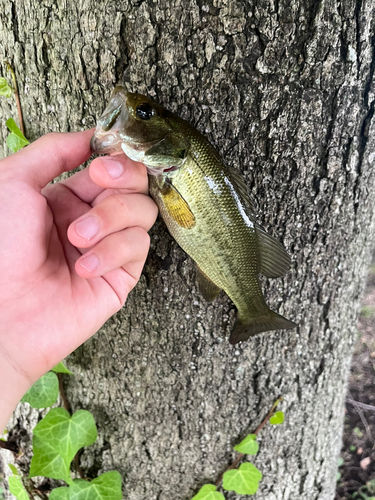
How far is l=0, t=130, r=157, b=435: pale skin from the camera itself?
1.09 m

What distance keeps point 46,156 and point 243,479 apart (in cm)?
172

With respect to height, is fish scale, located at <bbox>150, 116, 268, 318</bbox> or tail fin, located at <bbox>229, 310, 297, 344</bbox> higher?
fish scale, located at <bbox>150, 116, 268, 318</bbox>

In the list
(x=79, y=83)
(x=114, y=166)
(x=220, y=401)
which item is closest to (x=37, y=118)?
(x=79, y=83)

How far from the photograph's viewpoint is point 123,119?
1.04 meters

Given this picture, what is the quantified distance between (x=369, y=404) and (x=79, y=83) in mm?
3879

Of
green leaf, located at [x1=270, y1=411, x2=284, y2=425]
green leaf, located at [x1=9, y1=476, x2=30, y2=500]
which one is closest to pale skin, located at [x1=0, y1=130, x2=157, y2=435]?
green leaf, located at [x1=9, y1=476, x2=30, y2=500]

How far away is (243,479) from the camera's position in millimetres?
1739

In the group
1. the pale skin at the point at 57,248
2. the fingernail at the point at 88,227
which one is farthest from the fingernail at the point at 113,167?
the fingernail at the point at 88,227

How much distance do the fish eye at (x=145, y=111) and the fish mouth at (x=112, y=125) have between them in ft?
0.11

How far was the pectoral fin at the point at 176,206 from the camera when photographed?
116 centimetres

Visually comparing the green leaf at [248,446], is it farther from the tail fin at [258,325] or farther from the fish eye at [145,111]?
the fish eye at [145,111]

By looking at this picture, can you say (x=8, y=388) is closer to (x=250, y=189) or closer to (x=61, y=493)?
(x=61, y=493)

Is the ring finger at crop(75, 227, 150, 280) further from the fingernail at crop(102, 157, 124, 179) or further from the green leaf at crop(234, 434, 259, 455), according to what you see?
the green leaf at crop(234, 434, 259, 455)

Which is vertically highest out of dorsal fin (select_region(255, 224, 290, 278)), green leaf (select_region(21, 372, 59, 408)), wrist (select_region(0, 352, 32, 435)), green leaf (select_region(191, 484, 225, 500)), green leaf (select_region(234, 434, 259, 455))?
dorsal fin (select_region(255, 224, 290, 278))
